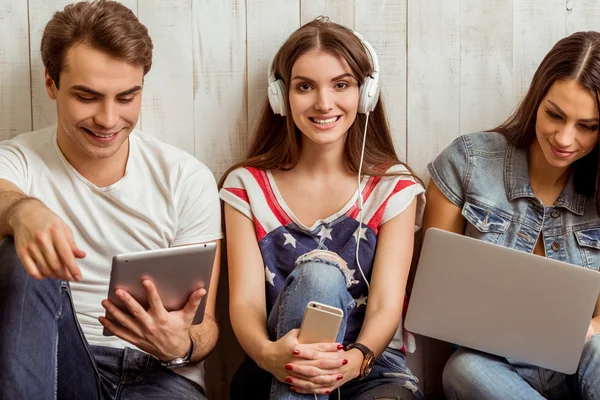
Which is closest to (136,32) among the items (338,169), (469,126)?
(338,169)

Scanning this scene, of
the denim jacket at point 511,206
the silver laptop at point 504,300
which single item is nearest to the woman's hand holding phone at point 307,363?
the silver laptop at point 504,300

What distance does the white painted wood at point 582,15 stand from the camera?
70.2 inches

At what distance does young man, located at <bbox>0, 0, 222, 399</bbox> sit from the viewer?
1232 mm

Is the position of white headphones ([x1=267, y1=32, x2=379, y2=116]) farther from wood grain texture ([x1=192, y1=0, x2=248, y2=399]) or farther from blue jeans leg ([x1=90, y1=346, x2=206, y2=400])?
blue jeans leg ([x1=90, y1=346, x2=206, y2=400])

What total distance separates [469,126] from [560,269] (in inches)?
22.3

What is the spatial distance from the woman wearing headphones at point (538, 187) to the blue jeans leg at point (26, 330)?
2.64 ft

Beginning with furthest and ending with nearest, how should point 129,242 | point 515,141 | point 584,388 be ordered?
point 515,141
point 129,242
point 584,388

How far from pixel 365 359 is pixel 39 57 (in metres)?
1.03

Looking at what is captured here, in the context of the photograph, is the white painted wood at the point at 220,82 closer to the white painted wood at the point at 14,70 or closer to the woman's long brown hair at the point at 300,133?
the woman's long brown hair at the point at 300,133

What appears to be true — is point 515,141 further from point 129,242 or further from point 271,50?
point 129,242

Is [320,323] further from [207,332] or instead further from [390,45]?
[390,45]

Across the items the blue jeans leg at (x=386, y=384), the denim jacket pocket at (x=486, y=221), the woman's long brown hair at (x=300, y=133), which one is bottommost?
the blue jeans leg at (x=386, y=384)

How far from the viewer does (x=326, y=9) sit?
69.3 inches

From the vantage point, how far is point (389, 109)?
1813mm
